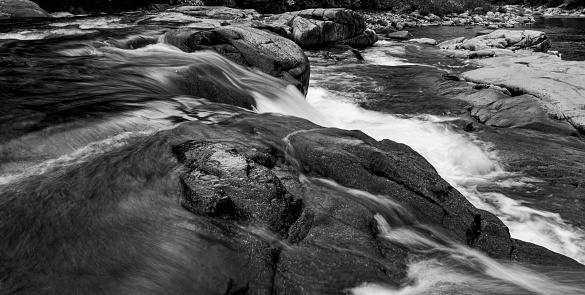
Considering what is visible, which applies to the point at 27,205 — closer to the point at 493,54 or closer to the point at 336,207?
the point at 336,207

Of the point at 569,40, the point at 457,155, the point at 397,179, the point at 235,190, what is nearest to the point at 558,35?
the point at 569,40

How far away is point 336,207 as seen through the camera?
371 cm

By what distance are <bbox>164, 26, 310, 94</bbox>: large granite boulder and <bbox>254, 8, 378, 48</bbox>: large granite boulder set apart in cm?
861

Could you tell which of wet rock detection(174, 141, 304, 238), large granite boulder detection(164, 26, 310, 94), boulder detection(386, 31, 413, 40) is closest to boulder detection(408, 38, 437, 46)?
boulder detection(386, 31, 413, 40)

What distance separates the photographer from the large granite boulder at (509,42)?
62.4 ft

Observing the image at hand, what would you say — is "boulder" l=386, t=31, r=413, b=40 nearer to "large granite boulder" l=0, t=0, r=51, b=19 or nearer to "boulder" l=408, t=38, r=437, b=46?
"boulder" l=408, t=38, r=437, b=46

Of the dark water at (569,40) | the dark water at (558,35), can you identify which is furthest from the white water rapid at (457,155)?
the dark water at (558,35)

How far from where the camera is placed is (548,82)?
1055 centimetres

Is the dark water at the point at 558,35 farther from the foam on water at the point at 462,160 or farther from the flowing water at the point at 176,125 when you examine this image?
the foam on water at the point at 462,160

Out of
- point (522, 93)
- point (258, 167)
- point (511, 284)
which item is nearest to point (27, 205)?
point (258, 167)

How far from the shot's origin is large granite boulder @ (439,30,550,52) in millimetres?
19016

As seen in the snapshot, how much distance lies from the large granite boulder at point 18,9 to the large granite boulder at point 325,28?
9.84 meters

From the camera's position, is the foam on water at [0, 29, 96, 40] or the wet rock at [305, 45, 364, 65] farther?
the wet rock at [305, 45, 364, 65]

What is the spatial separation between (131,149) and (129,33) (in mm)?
7362
